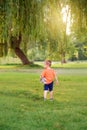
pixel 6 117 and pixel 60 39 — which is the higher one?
pixel 60 39

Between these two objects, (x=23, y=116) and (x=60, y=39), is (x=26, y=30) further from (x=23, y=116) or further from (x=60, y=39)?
(x=23, y=116)

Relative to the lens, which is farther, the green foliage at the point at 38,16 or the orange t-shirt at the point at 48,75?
the orange t-shirt at the point at 48,75

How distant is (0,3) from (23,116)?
4781 mm

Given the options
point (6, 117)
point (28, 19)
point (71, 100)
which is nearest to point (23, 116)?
point (6, 117)

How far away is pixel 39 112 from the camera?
9438 mm

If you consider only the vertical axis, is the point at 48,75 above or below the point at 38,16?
below

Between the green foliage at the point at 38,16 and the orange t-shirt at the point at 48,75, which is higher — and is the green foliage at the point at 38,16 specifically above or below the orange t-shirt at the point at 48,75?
above

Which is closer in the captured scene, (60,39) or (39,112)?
(39,112)

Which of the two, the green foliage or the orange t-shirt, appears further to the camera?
the orange t-shirt

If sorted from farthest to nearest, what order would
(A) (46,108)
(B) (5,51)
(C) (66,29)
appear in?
(B) (5,51)
(C) (66,29)
(A) (46,108)

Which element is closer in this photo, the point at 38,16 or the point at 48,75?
the point at 48,75

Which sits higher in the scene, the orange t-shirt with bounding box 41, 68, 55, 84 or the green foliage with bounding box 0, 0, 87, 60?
the green foliage with bounding box 0, 0, 87, 60

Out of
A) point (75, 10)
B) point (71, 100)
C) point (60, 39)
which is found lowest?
point (71, 100)

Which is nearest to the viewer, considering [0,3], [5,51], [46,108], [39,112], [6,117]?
[6,117]
